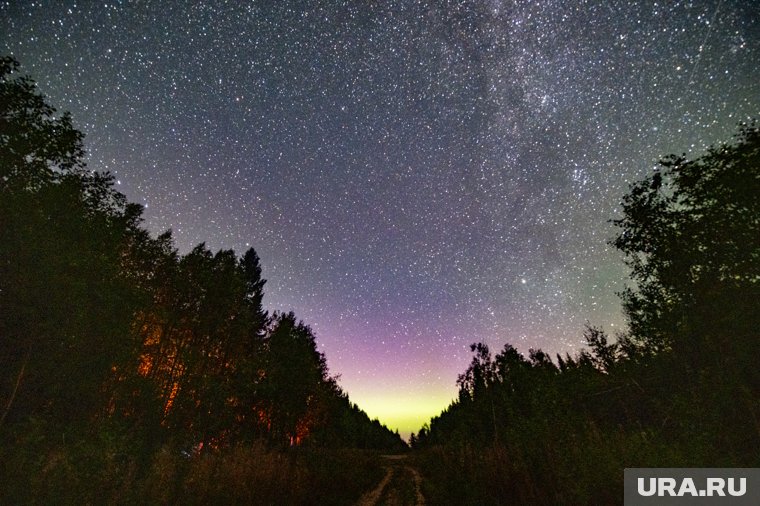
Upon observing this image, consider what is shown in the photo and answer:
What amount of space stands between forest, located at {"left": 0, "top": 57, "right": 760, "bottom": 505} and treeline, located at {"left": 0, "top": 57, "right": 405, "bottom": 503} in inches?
3.7

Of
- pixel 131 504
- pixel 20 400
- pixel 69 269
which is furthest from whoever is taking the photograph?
pixel 69 269

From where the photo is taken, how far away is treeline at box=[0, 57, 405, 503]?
11638 millimetres

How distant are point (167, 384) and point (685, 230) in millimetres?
32852

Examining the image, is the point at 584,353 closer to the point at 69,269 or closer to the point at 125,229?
the point at 69,269

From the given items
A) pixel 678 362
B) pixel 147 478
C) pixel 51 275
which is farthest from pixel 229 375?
pixel 678 362

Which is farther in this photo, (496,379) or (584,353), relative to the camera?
(496,379)

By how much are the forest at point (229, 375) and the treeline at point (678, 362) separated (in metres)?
0.05

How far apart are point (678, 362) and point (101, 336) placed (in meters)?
27.0

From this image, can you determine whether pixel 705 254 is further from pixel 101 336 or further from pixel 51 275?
pixel 101 336

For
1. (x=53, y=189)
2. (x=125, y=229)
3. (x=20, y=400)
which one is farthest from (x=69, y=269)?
(x=125, y=229)

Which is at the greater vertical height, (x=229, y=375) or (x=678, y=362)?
(x=678, y=362)

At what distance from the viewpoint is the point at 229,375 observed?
80.2 ft

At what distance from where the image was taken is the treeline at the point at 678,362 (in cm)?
704

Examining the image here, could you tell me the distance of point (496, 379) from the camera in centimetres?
4959
